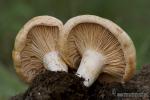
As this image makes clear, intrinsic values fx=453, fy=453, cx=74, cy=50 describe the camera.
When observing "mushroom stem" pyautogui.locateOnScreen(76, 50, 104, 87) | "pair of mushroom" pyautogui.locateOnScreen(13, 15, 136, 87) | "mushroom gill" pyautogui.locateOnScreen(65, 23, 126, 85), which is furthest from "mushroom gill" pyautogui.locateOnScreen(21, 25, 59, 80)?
"mushroom stem" pyautogui.locateOnScreen(76, 50, 104, 87)

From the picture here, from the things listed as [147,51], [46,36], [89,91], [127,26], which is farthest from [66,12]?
[89,91]

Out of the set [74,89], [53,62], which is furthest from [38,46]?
[74,89]

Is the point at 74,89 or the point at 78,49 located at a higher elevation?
the point at 78,49

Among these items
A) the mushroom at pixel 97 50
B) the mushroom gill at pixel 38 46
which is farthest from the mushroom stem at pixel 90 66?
the mushroom gill at pixel 38 46

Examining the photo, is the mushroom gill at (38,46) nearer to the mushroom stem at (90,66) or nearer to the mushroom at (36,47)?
the mushroom at (36,47)

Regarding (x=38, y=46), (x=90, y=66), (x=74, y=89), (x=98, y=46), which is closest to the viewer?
(x=74, y=89)

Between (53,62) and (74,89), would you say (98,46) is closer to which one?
(53,62)

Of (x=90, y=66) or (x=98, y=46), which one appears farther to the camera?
(x=98, y=46)
